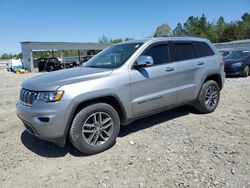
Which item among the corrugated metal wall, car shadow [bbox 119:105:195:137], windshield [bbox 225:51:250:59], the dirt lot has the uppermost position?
the corrugated metal wall

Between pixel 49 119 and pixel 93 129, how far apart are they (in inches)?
29.7

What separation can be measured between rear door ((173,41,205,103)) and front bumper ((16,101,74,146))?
8.05 ft

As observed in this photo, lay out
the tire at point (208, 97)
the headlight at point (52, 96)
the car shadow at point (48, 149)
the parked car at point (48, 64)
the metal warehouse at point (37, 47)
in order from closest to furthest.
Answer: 1. the headlight at point (52, 96)
2. the car shadow at point (48, 149)
3. the tire at point (208, 97)
4. the parked car at point (48, 64)
5. the metal warehouse at point (37, 47)

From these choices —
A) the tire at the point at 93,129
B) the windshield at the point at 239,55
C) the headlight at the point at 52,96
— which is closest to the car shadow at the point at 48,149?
the tire at the point at 93,129

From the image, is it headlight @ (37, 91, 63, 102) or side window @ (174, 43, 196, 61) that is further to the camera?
side window @ (174, 43, 196, 61)

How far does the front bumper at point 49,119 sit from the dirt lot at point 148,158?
508 mm

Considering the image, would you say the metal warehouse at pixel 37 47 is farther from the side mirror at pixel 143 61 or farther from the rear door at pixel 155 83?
the side mirror at pixel 143 61

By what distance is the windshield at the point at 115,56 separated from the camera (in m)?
4.18

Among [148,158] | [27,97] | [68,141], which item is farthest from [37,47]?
[148,158]

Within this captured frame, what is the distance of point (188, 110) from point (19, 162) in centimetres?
410

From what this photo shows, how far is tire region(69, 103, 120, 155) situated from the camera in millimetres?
3494

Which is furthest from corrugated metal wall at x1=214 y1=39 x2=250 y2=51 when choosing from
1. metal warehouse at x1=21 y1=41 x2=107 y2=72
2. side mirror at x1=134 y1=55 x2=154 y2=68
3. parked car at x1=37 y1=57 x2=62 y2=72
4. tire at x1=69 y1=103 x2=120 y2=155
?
tire at x1=69 y1=103 x2=120 y2=155

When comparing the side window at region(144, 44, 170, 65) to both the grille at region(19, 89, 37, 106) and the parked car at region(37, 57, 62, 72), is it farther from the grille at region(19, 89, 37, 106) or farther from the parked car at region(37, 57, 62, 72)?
the parked car at region(37, 57, 62, 72)

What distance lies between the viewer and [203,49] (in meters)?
5.41
